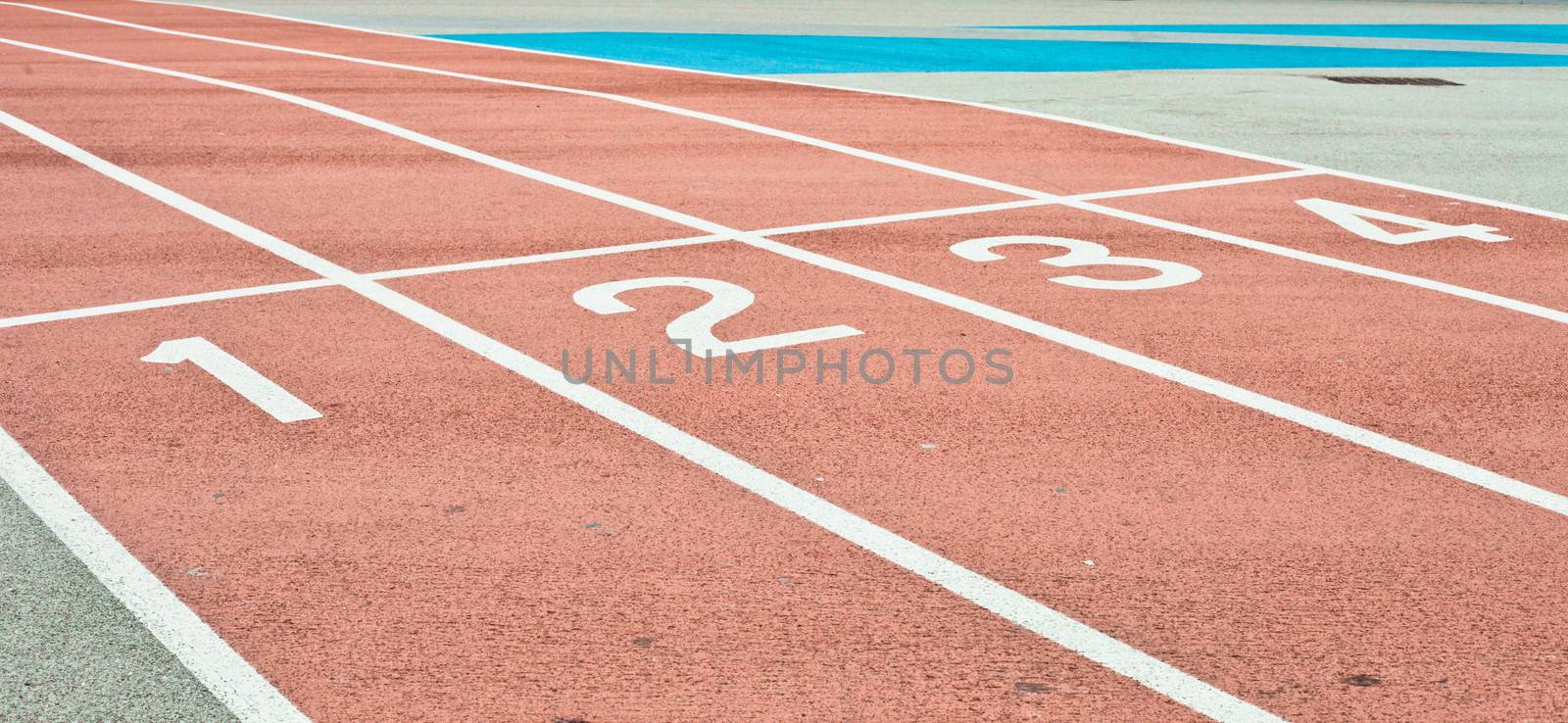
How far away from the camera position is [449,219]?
33.6ft

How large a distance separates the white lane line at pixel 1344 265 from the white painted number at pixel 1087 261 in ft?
2.66

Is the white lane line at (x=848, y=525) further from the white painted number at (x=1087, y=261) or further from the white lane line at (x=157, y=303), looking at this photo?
the white painted number at (x=1087, y=261)

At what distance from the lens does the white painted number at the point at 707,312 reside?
738 centimetres

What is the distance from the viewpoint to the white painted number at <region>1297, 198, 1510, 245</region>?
1010 centimetres

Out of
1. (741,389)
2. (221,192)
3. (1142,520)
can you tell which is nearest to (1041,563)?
(1142,520)

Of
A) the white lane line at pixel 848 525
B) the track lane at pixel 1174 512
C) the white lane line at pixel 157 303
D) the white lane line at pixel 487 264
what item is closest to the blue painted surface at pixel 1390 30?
the white lane line at pixel 487 264

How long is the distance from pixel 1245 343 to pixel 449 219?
203 inches

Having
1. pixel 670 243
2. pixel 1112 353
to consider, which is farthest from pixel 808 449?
pixel 670 243

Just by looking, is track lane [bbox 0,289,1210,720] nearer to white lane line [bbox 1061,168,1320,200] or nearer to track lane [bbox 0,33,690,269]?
track lane [bbox 0,33,690,269]

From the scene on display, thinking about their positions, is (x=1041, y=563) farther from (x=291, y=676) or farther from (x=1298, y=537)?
(x=291, y=676)

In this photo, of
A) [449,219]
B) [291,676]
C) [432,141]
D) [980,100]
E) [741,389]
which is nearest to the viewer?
[291,676]

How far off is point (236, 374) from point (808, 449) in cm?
256

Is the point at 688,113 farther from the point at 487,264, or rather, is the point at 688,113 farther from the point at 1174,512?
the point at 1174,512

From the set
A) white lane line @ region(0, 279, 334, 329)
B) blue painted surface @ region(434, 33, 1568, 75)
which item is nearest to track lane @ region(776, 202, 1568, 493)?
white lane line @ region(0, 279, 334, 329)
